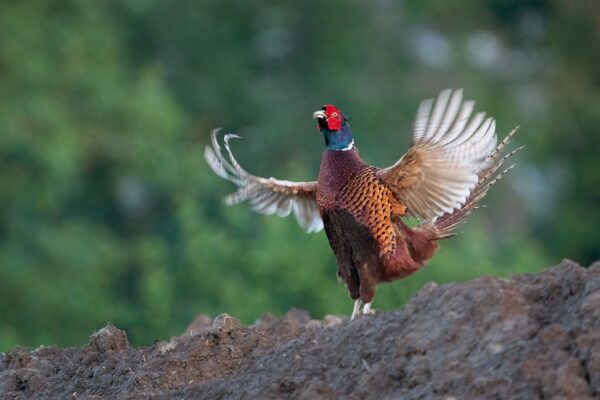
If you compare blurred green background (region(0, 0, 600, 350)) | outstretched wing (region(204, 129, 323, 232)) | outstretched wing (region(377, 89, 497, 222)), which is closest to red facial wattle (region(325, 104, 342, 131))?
outstretched wing (region(377, 89, 497, 222))

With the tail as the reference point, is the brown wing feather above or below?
below

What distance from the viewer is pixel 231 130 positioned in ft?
102

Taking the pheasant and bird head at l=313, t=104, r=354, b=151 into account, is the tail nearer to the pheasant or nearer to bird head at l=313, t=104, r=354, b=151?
the pheasant

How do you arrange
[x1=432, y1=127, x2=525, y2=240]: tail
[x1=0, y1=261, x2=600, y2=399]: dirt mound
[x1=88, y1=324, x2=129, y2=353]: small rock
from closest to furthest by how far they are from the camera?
[x1=0, y1=261, x2=600, y2=399]: dirt mound
[x1=88, y1=324, x2=129, y2=353]: small rock
[x1=432, y1=127, x2=525, y2=240]: tail

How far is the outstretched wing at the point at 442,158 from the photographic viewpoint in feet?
28.2

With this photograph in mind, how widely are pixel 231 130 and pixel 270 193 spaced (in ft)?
69.5

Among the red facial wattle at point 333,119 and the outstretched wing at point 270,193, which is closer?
the red facial wattle at point 333,119

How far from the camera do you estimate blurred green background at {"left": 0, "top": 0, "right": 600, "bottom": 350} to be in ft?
79.1

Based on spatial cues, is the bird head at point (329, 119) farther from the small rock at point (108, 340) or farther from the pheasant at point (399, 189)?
the small rock at point (108, 340)

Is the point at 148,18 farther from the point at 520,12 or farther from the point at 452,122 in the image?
the point at 452,122

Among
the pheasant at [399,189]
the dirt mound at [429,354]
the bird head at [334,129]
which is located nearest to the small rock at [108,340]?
the dirt mound at [429,354]

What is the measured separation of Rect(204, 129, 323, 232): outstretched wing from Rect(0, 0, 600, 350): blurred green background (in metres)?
7.87

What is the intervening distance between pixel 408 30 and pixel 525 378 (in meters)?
30.3

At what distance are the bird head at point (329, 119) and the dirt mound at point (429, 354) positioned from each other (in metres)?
1.98
